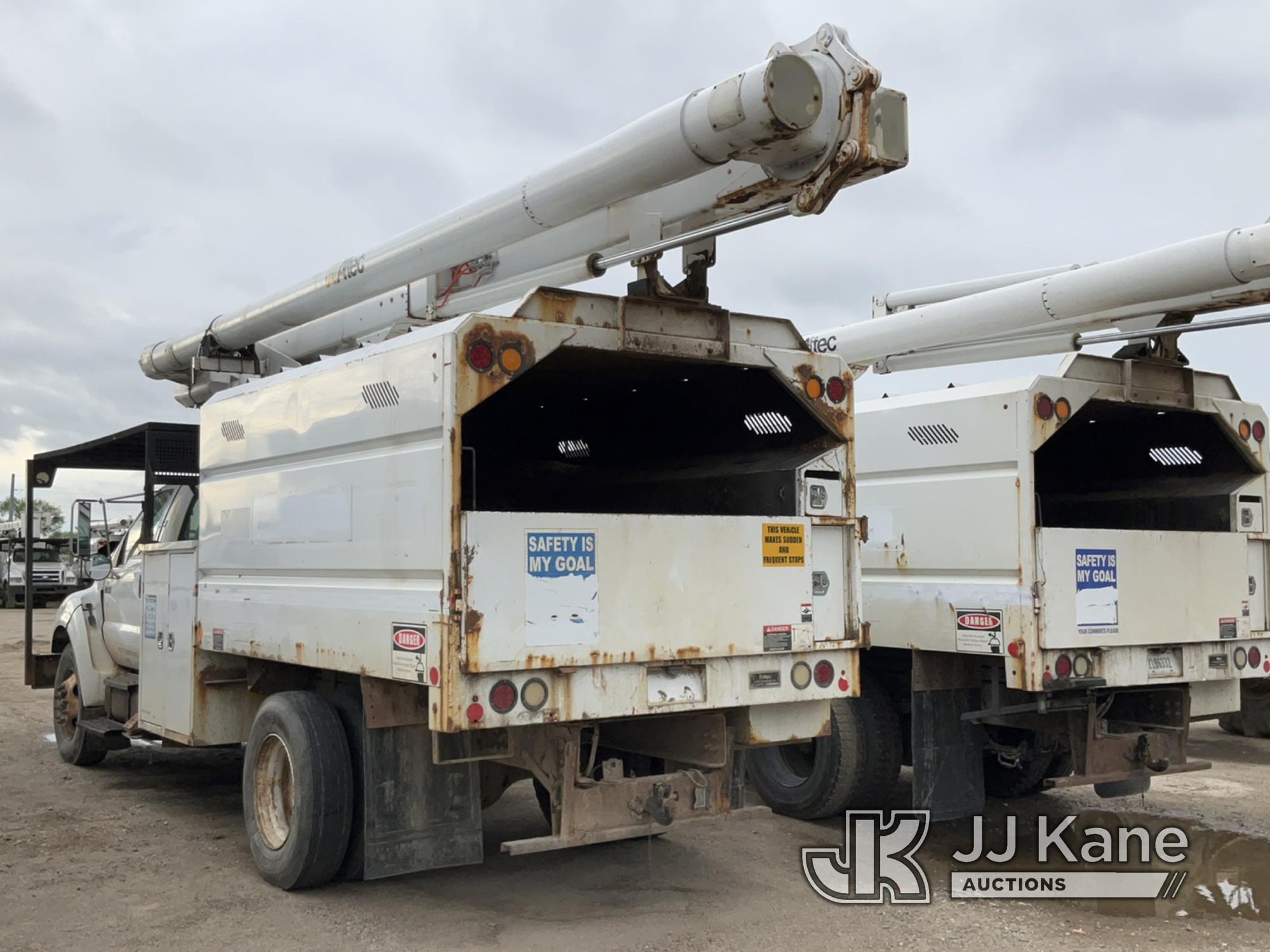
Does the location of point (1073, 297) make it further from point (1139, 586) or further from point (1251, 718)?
point (1251, 718)

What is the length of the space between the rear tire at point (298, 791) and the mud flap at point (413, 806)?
165 mm

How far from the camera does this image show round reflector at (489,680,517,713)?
16.6ft

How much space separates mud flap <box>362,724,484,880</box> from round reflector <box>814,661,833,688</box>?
1680 millimetres

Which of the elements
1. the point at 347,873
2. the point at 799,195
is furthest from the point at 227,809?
the point at 799,195

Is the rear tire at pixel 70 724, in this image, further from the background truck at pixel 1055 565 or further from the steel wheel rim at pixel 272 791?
the background truck at pixel 1055 565

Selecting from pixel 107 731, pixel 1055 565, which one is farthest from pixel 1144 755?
pixel 107 731

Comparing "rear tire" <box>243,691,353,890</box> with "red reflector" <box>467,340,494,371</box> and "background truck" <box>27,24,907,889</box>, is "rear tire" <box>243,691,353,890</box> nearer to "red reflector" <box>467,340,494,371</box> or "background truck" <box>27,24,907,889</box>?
"background truck" <box>27,24,907,889</box>

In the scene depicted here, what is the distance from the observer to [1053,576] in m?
6.79

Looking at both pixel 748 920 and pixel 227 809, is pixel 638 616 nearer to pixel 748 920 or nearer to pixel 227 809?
pixel 748 920

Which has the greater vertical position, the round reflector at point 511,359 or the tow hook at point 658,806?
the round reflector at point 511,359

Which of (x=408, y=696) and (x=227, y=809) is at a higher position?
(x=408, y=696)

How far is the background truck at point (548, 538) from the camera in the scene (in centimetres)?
507

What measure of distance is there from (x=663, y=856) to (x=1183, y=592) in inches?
132

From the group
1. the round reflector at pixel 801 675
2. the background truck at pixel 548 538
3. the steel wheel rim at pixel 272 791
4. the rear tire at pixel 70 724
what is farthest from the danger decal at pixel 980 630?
the rear tire at pixel 70 724
